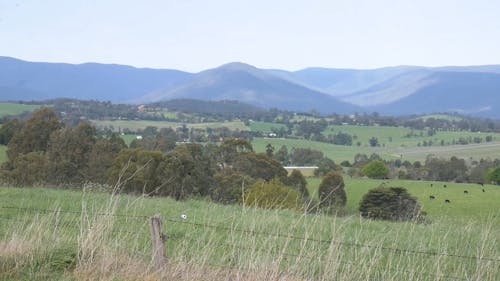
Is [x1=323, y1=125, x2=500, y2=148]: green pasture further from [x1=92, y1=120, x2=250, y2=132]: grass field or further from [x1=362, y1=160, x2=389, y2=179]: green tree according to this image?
A: [x1=362, y1=160, x2=389, y2=179]: green tree

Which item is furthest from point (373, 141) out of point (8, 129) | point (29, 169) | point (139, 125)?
point (29, 169)

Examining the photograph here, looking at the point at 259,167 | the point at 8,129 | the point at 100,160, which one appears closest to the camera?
the point at 100,160

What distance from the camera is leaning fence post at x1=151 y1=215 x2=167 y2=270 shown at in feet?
19.3

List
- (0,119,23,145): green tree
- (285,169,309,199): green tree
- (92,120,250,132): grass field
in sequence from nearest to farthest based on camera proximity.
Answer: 1. (285,169,309,199): green tree
2. (0,119,23,145): green tree
3. (92,120,250,132): grass field

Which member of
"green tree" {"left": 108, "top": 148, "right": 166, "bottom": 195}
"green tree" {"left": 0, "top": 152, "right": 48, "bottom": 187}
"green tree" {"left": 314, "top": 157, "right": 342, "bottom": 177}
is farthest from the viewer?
"green tree" {"left": 314, "top": 157, "right": 342, "bottom": 177}

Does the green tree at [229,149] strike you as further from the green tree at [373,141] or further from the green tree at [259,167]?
the green tree at [373,141]

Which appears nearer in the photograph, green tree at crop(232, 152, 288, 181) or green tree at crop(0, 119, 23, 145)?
green tree at crop(232, 152, 288, 181)

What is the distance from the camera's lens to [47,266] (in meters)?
6.29

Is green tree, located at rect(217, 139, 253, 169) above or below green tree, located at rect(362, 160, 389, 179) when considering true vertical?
above

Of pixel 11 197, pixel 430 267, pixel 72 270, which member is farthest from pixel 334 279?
pixel 11 197

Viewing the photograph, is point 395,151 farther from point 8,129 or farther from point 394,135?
point 8,129

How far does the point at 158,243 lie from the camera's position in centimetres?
593

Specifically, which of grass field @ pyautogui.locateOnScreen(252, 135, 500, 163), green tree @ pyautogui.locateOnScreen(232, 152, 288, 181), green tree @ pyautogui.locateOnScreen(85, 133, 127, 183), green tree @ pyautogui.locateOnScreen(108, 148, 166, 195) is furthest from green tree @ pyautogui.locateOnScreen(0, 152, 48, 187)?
grass field @ pyautogui.locateOnScreen(252, 135, 500, 163)

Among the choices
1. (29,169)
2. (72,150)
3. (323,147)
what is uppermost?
(72,150)
